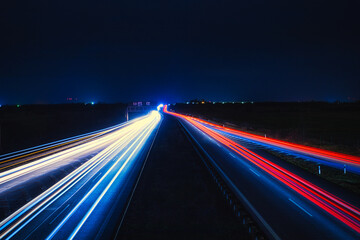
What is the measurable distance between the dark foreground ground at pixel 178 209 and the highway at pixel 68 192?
2.63ft

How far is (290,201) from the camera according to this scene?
37.4 feet

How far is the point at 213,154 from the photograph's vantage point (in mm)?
22734

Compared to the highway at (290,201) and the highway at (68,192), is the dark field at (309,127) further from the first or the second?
the highway at (68,192)

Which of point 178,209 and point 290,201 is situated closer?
point 178,209

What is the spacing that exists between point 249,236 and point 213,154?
13959 millimetres

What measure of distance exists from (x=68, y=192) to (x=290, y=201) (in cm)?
1154

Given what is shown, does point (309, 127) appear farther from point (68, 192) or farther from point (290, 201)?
point (68, 192)

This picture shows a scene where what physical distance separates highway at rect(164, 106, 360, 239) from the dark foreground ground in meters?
1.26

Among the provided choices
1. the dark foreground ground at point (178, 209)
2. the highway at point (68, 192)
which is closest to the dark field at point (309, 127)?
the dark foreground ground at point (178, 209)

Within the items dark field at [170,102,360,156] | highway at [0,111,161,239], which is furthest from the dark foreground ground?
dark field at [170,102,360,156]

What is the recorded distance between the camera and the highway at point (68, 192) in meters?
9.27

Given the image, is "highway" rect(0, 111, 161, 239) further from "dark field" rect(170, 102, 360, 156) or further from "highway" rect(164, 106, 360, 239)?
"dark field" rect(170, 102, 360, 156)

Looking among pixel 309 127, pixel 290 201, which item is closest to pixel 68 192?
pixel 290 201

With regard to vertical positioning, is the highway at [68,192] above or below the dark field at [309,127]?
below
